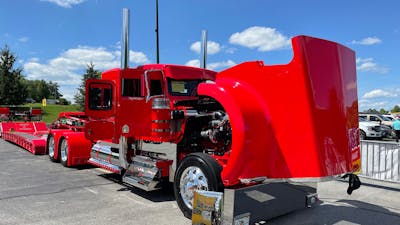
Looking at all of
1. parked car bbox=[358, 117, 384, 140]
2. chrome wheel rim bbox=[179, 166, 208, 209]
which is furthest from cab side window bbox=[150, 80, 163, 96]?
parked car bbox=[358, 117, 384, 140]

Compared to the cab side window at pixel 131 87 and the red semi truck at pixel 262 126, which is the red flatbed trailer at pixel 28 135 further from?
the red semi truck at pixel 262 126

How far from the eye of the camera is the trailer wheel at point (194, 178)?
167 inches

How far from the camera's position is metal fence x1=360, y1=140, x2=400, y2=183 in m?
7.60

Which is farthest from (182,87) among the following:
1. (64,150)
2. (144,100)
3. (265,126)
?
(64,150)

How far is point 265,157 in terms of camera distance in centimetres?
401

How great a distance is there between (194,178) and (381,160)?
5453 millimetres

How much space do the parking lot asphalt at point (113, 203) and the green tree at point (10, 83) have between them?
27.7m

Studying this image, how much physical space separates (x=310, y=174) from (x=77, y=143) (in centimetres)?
661

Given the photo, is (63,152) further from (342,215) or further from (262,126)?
(342,215)

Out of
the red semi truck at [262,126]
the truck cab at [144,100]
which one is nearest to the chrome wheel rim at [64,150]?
the truck cab at [144,100]

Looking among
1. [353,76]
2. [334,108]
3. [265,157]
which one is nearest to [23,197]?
[265,157]

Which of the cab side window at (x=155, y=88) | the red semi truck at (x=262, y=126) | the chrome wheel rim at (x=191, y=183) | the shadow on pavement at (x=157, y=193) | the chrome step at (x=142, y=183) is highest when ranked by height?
the cab side window at (x=155, y=88)

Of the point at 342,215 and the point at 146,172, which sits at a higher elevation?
the point at 146,172

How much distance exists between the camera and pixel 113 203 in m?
5.55
